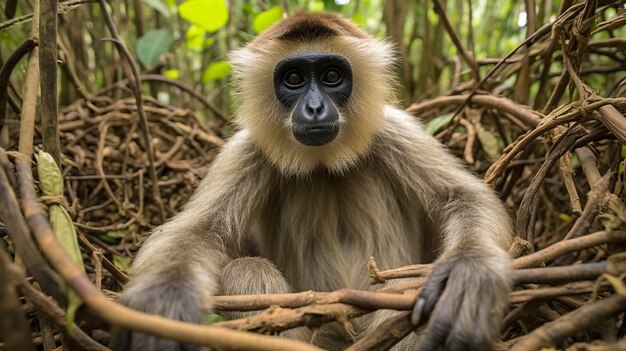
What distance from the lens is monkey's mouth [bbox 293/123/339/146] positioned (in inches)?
185

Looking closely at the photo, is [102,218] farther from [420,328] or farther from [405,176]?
[420,328]

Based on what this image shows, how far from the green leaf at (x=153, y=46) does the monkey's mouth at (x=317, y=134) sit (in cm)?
301

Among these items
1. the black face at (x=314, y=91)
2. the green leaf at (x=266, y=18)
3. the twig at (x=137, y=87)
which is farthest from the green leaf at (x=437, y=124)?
the twig at (x=137, y=87)

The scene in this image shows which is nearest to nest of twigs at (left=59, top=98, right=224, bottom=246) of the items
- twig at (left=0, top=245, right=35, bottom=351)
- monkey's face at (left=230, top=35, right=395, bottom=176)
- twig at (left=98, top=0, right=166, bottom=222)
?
twig at (left=98, top=0, right=166, bottom=222)

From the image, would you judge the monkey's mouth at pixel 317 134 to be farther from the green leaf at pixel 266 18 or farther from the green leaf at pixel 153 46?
the green leaf at pixel 153 46

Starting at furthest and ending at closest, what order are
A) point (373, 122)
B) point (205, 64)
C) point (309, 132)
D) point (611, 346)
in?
1. point (205, 64)
2. point (373, 122)
3. point (309, 132)
4. point (611, 346)

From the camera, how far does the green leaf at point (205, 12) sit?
21.0 feet

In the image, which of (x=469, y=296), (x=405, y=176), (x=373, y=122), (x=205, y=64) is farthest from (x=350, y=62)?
(x=205, y=64)

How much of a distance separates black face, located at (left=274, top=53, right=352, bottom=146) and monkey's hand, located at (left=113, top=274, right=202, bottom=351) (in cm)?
174

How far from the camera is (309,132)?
4707 millimetres

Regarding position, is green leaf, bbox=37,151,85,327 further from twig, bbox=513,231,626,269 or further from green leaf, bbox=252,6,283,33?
green leaf, bbox=252,6,283,33

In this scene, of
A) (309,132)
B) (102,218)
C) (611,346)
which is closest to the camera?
(611,346)

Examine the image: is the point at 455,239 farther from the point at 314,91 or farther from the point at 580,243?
the point at 314,91

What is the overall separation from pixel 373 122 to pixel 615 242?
238 centimetres
